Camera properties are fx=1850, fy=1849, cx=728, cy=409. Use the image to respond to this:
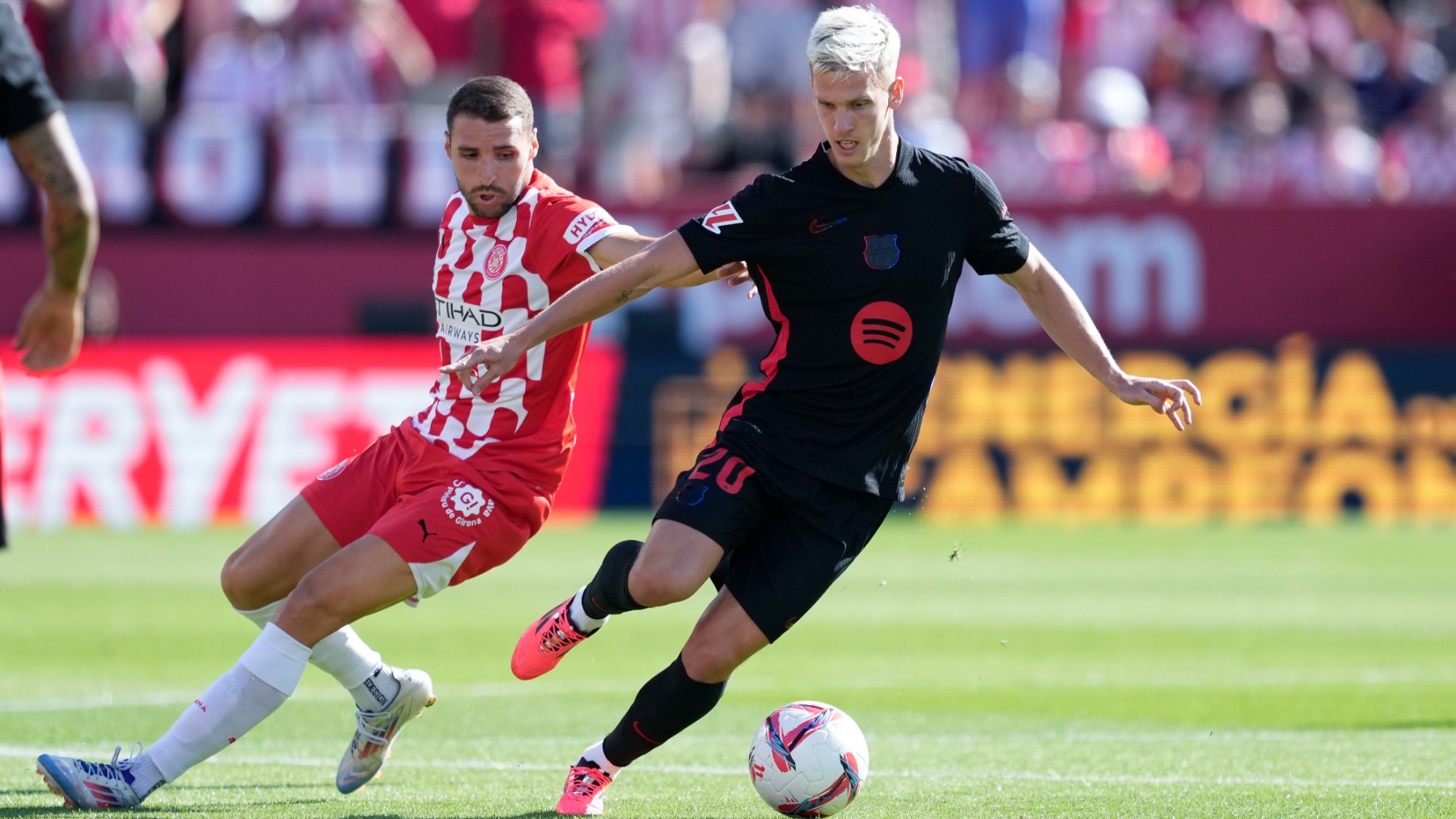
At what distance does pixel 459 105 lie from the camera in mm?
6410

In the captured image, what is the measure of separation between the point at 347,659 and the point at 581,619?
934 millimetres

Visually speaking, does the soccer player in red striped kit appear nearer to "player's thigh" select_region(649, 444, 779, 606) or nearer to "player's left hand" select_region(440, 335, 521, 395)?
"player's thigh" select_region(649, 444, 779, 606)

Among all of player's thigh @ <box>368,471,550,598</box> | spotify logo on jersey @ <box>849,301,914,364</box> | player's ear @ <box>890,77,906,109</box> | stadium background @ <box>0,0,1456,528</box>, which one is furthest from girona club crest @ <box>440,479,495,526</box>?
stadium background @ <box>0,0,1456,528</box>

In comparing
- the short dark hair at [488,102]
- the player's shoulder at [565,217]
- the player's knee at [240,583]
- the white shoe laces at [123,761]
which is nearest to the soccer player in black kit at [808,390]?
the player's shoulder at [565,217]

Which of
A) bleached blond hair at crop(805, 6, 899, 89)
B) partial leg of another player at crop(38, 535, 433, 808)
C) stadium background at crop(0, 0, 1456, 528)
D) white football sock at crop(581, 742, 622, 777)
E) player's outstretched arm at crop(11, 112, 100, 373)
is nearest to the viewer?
player's outstretched arm at crop(11, 112, 100, 373)

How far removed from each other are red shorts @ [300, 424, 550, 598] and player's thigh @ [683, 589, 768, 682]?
800 mm

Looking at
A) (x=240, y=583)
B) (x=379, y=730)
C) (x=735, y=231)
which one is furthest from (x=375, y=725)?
(x=735, y=231)

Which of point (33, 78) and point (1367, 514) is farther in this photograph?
point (1367, 514)

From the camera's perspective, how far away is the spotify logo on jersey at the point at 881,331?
20.1 feet

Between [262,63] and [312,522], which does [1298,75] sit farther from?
[312,522]

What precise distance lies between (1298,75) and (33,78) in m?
19.3

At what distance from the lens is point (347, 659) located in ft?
22.2

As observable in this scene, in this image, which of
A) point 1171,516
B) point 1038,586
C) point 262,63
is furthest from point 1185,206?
point 262,63

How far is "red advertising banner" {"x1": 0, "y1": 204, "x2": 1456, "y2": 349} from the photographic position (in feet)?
60.7
